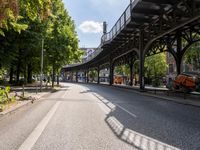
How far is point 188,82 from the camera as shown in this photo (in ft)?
99.4

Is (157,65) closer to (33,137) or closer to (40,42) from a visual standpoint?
(40,42)

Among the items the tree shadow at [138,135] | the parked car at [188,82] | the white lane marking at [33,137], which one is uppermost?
the parked car at [188,82]

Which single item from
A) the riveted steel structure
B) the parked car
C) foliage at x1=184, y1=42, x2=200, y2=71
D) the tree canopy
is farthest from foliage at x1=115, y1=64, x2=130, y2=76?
the parked car

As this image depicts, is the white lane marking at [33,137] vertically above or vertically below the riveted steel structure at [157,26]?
below

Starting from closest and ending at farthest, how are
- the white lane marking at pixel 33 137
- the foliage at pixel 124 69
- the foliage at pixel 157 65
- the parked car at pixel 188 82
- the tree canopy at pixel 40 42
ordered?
the white lane marking at pixel 33 137 → the parked car at pixel 188 82 → the tree canopy at pixel 40 42 → the foliage at pixel 157 65 → the foliage at pixel 124 69

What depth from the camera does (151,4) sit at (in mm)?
27328

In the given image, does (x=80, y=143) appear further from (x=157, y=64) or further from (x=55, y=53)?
(x=157, y=64)

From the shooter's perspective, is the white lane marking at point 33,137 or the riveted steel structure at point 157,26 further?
the riveted steel structure at point 157,26

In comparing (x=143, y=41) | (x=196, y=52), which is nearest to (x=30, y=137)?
(x=143, y=41)

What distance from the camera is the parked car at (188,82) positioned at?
30359mm

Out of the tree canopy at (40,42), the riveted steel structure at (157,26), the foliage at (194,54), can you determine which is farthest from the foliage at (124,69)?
the riveted steel structure at (157,26)

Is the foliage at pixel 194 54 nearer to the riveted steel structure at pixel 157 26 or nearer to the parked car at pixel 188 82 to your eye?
the riveted steel structure at pixel 157 26

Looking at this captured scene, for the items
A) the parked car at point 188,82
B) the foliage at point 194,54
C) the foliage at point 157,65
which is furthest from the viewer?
the foliage at point 157,65

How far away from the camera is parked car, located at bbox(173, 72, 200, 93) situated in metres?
30.4
